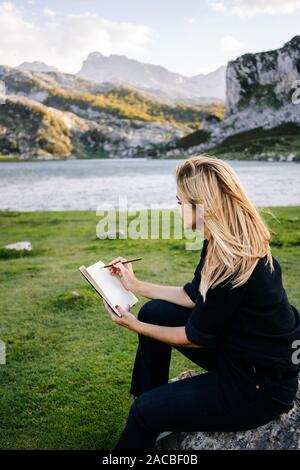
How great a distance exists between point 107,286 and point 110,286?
0.19 feet

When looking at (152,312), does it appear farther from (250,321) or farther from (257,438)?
(257,438)

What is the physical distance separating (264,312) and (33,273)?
10340mm

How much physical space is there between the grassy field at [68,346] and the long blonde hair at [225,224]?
234 centimetres

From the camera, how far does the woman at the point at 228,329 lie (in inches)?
139

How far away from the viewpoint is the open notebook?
4.60 meters

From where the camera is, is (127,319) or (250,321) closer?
(250,321)

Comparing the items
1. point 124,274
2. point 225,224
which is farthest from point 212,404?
point 124,274

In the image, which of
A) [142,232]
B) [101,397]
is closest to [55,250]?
[142,232]

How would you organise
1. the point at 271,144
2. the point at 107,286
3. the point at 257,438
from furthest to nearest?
the point at 271,144, the point at 107,286, the point at 257,438

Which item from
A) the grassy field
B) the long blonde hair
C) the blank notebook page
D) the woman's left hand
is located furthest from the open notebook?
the grassy field

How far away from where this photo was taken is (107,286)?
4754 mm

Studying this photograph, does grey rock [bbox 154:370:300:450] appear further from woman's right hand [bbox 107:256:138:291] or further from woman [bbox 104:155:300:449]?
woman's right hand [bbox 107:256:138:291]
